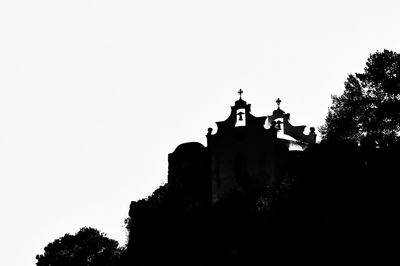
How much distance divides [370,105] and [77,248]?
143 feet

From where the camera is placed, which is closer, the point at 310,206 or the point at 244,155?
the point at 310,206

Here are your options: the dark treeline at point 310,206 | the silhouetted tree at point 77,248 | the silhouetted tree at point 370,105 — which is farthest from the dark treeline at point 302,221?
the silhouetted tree at point 77,248

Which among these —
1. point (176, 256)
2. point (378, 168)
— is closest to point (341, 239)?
point (378, 168)

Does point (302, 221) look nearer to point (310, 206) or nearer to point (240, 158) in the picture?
point (310, 206)

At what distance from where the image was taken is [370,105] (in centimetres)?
6688

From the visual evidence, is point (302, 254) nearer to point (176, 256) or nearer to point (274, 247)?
point (274, 247)

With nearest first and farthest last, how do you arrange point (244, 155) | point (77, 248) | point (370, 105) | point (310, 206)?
1. point (310, 206)
2. point (244, 155)
3. point (370, 105)
4. point (77, 248)

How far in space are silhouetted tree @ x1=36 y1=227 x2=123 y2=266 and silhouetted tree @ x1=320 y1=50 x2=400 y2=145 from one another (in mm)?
35682

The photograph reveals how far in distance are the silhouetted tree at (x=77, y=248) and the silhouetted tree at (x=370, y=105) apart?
35.7m

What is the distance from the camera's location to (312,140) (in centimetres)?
6869

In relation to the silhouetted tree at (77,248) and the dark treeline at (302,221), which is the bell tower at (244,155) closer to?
→ the dark treeline at (302,221)

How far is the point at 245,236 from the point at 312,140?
14.6 meters

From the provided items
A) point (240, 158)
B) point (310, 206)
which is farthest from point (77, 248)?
point (310, 206)

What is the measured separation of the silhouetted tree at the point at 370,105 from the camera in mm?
65000
